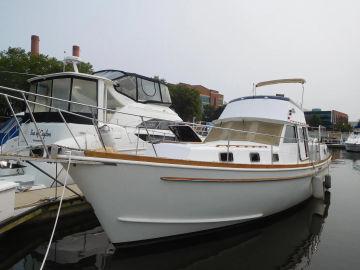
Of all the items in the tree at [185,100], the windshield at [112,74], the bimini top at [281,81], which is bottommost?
the bimini top at [281,81]

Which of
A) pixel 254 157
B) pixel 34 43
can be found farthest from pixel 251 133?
pixel 34 43

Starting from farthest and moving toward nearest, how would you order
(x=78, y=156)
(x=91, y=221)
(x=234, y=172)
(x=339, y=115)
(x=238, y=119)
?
(x=339, y=115) < (x=238, y=119) < (x=91, y=221) < (x=234, y=172) < (x=78, y=156)

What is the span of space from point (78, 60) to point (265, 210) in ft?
23.3

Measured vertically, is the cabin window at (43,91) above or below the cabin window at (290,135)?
above

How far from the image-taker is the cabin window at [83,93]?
9688 mm

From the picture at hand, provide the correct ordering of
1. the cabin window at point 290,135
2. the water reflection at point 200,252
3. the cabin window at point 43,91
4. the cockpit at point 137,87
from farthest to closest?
1. the cockpit at point 137,87
2. the cabin window at point 43,91
3. the cabin window at point 290,135
4. the water reflection at point 200,252

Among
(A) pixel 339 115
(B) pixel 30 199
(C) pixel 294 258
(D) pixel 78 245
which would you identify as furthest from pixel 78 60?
(A) pixel 339 115

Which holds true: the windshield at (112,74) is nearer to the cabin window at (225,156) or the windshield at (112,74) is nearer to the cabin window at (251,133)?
the cabin window at (251,133)

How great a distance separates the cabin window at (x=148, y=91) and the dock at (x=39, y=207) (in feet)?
16.5

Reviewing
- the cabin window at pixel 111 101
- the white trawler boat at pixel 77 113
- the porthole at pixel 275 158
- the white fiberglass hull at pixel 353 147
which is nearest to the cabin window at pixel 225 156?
the porthole at pixel 275 158

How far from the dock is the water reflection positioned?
2.21 ft

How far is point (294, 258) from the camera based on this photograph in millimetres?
6004

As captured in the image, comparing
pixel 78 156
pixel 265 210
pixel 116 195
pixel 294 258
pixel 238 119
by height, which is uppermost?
pixel 238 119

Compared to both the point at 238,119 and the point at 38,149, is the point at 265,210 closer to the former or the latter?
the point at 238,119
